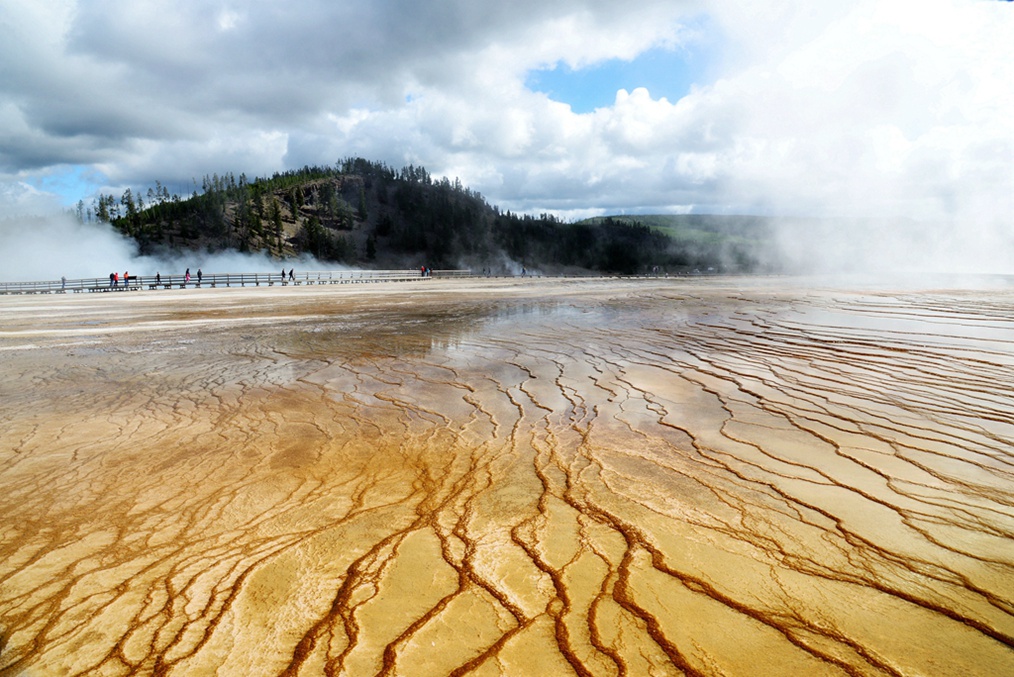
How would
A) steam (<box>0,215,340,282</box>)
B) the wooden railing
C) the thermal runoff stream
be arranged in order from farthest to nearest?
steam (<box>0,215,340,282</box>)
the wooden railing
the thermal runoff stream

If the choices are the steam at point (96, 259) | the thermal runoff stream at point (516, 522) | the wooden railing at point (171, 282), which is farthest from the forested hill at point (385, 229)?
the thermal runoff stream at point (516, 522)

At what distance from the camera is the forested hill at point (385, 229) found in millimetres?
92062

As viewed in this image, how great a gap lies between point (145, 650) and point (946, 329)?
41.7 feet

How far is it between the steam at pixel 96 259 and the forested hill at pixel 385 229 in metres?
2.80

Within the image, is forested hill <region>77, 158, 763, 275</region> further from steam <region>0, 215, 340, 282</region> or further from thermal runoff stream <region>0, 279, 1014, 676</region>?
thermal runoff stream <region>0, 279, 1014, 676</region>

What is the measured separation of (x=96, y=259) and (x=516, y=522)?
10406 centimetres

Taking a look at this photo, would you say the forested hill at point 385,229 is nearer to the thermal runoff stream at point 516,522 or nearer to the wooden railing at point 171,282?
the wooden railing at point 171,282

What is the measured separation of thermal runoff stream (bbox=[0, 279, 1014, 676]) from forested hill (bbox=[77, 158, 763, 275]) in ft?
261

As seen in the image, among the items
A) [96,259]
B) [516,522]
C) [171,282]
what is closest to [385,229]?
[96,259]


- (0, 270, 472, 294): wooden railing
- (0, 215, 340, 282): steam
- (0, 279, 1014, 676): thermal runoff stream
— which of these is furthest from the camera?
(0, 215, 340, 282): steam

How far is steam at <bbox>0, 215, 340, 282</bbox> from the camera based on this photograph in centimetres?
7906

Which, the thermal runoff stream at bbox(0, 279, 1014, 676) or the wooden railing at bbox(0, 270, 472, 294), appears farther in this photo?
the wooden railing at bbox(0, 270, 472, 294)

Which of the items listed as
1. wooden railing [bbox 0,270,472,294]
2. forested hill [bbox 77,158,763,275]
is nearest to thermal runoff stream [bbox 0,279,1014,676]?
wooden railing [bbox 0,270,472,294]

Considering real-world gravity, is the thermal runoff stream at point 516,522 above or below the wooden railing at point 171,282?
below
